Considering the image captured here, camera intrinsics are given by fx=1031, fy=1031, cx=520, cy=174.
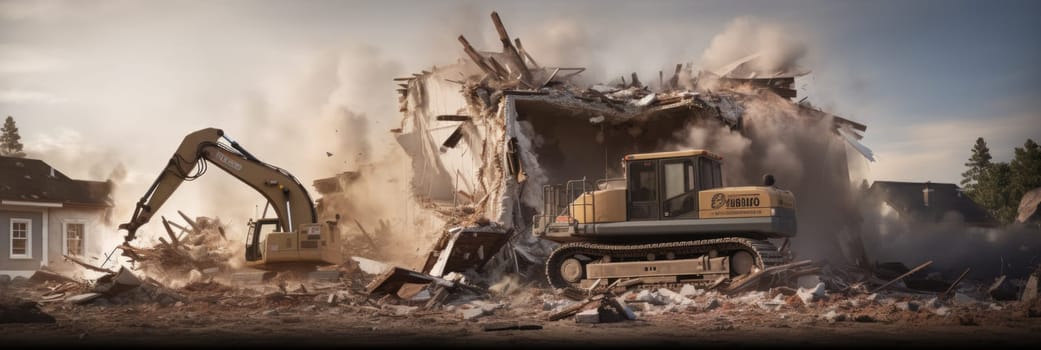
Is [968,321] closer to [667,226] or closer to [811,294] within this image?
[811,294]

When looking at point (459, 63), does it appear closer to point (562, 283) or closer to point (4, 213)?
point (562, 283)

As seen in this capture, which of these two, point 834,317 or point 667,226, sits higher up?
point 667,226

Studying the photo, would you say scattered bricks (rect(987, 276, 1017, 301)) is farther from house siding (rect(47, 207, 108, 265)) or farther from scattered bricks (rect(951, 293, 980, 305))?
house siding (rect(47, 207, 108, 265))

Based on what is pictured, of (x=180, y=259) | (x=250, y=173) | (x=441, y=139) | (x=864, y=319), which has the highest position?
(x=441, y=139)

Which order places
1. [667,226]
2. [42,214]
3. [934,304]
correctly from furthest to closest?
[42,214], [667,226], [934,304]

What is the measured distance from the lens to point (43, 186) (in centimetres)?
3294

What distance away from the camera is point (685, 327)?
12.8 meters

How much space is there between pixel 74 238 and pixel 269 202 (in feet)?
49.9

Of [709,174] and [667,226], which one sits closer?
[667,226]

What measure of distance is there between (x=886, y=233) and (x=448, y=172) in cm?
1209

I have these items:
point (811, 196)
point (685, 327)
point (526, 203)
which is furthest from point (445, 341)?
point (811, 196)

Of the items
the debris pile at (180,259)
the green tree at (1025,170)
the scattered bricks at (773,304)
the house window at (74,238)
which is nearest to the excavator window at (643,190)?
the scattered bricks at (773,304)

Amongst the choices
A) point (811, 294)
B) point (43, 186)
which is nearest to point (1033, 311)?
point (811, 294)

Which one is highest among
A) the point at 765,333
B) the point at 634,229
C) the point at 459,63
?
the point at 459,63
